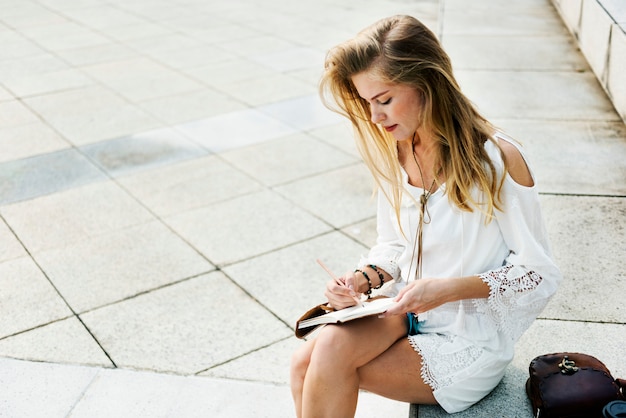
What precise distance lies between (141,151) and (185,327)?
2.71 meters

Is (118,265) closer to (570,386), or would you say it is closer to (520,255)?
(520,255)

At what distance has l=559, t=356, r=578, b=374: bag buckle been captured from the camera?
2604 millimetres

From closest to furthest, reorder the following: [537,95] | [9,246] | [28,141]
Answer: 1. [9,246]
2. [537,95]
3. [28,141]

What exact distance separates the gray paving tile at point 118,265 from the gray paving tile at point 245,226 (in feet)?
0.41

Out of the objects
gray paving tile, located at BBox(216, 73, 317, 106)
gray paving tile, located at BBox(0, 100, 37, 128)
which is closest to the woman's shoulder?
gray paving tile, located at BBox(216, 73, 317, 106)

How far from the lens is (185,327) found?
3973 millimetres

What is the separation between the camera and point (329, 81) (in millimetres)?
2803

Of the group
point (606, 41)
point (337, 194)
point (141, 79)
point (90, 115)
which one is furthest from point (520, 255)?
point (141, 79)

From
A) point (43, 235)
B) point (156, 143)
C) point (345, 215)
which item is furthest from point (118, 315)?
point (156, 143)

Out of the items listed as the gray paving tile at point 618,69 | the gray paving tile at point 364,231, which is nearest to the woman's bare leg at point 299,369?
the gray paving tile at point 364,231

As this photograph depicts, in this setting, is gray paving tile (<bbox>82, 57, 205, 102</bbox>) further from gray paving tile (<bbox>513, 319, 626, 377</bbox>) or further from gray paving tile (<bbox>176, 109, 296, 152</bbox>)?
gray paving tile (<bbox>513, 319, 626, 377</bbox>)

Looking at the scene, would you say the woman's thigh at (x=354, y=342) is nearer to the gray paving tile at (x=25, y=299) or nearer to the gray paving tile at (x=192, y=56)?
the gray paving tile at (x=25, y=299)

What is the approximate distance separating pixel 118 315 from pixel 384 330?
1.90 metres

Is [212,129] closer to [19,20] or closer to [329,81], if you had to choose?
[329,81]
